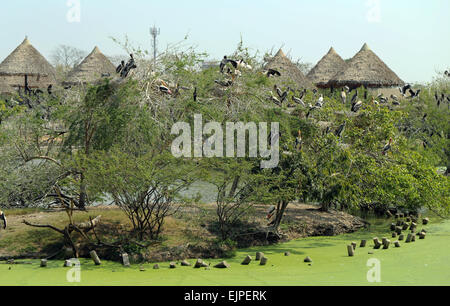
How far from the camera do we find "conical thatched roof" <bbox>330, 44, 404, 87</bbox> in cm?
3014

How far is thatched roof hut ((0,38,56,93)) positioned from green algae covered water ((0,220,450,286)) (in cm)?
2673

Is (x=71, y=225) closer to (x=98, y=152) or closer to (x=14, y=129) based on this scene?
(x=98, y=152)

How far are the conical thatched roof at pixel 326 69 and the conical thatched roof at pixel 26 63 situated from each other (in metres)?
15.2

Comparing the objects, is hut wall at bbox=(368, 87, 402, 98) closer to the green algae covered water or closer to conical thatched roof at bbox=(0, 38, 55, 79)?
conical thatched roof at bbox=(0, 38, 55, 79)

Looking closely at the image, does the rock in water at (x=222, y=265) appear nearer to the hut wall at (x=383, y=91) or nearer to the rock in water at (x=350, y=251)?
the rock in water at (x=350, y=251)

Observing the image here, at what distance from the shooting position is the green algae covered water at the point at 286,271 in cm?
916

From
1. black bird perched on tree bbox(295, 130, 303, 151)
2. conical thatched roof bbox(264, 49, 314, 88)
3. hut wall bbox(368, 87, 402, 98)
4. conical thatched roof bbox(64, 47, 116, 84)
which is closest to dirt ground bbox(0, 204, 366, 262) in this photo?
black bird perched on tree bbox(295, 130, 303, 151)

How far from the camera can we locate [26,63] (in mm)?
35812

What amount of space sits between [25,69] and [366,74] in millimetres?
19185

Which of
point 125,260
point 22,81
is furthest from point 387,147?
point 22,81

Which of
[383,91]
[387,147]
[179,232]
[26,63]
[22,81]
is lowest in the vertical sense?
[179,232]

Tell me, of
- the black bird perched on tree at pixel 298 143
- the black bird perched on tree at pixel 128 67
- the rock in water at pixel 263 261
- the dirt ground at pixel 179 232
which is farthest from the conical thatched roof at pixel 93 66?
the rock in water at pixel 263 261

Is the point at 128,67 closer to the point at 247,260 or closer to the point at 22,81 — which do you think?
the point at 247,260

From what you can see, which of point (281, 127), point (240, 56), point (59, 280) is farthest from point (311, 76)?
point (59, 280)
